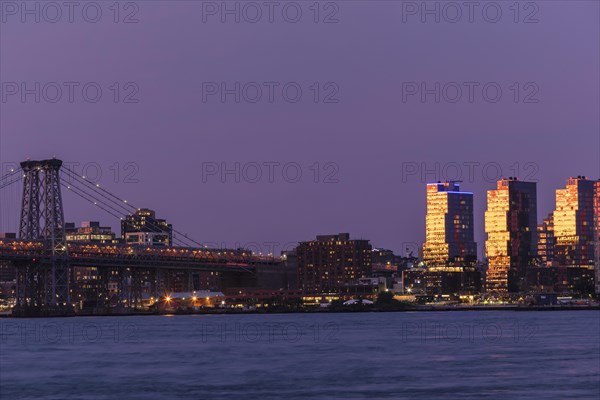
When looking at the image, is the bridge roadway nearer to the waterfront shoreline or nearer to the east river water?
the waterfront shoreline

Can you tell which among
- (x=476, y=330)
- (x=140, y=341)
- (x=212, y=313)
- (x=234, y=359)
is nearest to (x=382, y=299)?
(x=212, y=313)

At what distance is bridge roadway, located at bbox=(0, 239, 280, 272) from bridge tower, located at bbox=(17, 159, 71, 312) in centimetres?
145

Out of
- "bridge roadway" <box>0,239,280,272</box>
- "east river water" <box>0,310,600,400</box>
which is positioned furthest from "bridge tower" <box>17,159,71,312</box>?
"east river water" <box>0,310,600,400</box>

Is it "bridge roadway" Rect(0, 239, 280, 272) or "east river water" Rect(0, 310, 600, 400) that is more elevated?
"bridge roadway" Rect(0, 239, 280, 272)

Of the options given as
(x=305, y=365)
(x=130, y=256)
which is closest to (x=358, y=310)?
(x=130, y=256)

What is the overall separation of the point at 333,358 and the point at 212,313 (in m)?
108

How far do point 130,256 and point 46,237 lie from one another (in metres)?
12.9

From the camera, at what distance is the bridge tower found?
14600cm

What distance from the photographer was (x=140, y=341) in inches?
3561

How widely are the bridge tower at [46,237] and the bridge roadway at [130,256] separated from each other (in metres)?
1.45

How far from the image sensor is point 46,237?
146625 mm

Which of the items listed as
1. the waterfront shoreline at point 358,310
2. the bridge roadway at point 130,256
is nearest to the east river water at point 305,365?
the bridge roadway at point 130,256

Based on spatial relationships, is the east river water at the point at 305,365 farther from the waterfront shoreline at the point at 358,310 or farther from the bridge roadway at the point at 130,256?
the waterfront shoreline at the point at 358,310

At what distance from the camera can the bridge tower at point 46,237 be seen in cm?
14600
